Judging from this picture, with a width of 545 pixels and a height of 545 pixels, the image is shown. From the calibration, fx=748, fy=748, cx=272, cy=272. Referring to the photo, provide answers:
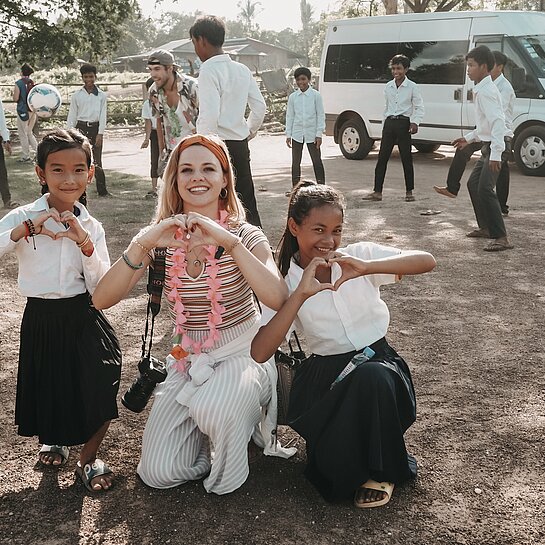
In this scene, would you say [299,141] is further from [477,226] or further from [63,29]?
[63,29]

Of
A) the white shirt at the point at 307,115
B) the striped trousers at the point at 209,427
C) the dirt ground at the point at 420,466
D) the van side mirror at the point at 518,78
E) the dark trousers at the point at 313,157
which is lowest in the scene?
the dirt ground at the point at 420,466

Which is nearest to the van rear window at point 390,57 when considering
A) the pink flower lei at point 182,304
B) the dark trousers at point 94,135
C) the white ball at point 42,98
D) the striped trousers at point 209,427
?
the white ball at point 42,98

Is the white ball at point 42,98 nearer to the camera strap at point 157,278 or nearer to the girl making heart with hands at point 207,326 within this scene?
the girl making heart with hands at point 207,326

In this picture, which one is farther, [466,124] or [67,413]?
[466,124]

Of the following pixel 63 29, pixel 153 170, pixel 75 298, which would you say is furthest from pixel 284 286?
pixel 63 29

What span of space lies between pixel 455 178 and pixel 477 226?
789mm

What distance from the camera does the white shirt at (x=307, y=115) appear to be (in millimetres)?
10578

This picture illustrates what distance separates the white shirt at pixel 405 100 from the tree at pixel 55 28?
1205 cm

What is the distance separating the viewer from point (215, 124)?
6.20 m

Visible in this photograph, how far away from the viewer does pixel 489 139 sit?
7145 millimetres

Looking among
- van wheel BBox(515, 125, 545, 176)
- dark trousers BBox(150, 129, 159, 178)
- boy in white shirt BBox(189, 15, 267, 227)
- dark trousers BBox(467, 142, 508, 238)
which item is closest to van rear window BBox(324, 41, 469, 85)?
van wheel BBox(515, 125, 545, 176)

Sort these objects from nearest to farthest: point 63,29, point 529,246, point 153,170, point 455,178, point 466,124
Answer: point 529,246 → point 455,178 → point 153,170 → point 466,124 → point 63,29

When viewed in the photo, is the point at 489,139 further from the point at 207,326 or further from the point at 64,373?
the point at 64,373

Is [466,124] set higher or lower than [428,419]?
higher
